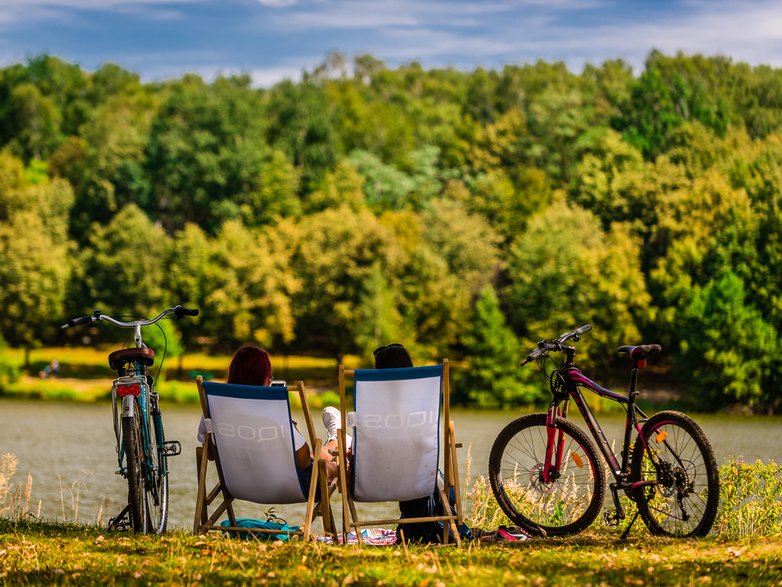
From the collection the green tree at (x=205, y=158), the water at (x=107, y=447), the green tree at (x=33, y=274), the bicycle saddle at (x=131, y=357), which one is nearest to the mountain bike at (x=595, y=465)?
the bicycle saddle at (x=131, y=357)

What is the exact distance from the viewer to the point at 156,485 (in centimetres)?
841

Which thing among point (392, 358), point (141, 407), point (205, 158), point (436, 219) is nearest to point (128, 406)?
point (141, 407)

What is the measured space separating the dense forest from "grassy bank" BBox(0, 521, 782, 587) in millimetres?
45391

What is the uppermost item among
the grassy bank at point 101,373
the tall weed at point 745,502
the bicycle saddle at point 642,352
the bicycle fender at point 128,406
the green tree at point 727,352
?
the bicycle saddle at point 642,352

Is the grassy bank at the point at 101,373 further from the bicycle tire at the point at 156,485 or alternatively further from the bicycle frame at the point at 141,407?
the bicycle frame at the point at 141,407

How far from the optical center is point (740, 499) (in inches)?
384

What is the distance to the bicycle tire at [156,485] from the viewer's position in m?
8.32

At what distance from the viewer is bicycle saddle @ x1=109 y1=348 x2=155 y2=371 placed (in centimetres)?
802

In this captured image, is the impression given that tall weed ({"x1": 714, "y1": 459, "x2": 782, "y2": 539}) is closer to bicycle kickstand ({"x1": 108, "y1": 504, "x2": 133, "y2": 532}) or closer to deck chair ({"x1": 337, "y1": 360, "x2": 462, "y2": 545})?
deck chair ({"x1": 337, "y1": 360, "x2": 462, "y2": 545})

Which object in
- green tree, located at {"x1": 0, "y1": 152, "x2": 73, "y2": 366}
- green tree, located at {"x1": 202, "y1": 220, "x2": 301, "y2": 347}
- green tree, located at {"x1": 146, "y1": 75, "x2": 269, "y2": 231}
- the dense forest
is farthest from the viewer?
green tree, located at {"x1": 146, "y1": 75, "x2": 269, "y2": 231}

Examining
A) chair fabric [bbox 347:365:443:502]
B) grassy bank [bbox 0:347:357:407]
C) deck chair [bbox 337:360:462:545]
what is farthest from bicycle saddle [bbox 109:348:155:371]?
grassy bank [bbox 0:347:357:407]

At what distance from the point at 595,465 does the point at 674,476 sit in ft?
1.66

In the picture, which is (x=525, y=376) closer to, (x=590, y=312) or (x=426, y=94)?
(x=590, y=312)

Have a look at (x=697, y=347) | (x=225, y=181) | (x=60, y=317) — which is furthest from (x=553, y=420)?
(x=225, y=181)
